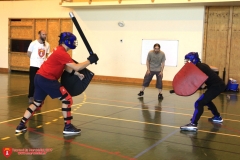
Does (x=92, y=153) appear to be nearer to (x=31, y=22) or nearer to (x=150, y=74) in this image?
(x=150, y=74)

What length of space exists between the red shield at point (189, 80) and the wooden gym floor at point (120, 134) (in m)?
0.79

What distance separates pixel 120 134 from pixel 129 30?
10051 mm

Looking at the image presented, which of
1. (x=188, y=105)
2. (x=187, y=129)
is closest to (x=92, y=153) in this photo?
(x=187, y=129)

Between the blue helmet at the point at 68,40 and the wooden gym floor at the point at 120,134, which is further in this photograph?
the blue helmet at the point at 68,40

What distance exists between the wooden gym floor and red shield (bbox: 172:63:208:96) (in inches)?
31.1

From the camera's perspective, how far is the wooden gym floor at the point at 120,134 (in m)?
4.43

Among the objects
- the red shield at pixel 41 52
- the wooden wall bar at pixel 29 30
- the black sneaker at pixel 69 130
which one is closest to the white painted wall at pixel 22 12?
the wooden wall bar at pixel 29 30

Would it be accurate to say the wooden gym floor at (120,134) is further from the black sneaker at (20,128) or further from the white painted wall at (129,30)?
the white painted wall at (129,30)

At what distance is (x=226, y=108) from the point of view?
8.48 metres

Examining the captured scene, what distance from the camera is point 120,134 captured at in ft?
18.0

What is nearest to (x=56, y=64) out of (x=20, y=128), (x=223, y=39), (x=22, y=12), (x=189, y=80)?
(x=20, y=128)

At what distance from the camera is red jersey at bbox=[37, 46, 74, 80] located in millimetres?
5098

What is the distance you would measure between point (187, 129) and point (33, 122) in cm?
307

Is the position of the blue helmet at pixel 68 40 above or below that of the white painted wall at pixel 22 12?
below
